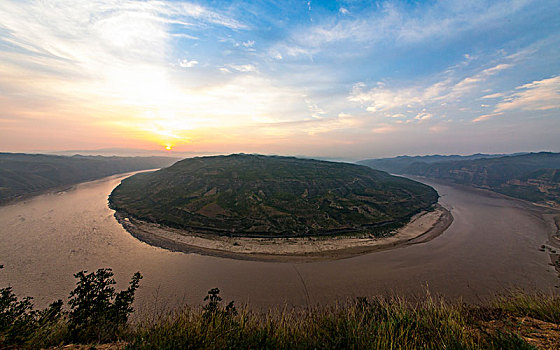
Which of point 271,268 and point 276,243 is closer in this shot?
point 271,268

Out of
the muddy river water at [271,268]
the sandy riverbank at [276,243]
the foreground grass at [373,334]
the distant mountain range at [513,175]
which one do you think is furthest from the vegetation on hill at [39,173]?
the distant mountain range at [513,175]

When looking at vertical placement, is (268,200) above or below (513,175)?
below

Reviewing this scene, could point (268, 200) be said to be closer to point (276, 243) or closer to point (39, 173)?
point (276, 243)

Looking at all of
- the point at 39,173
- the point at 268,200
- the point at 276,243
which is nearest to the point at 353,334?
the point at 276,243

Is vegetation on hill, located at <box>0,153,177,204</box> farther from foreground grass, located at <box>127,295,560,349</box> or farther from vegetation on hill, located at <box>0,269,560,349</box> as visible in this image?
foreground grass, located at <box>127,295,560,349</box>

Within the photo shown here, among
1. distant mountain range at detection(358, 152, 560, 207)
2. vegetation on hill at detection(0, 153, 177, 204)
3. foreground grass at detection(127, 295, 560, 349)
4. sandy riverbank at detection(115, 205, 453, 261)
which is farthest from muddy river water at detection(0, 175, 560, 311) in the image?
vegetation on hill at detection(0, 153, 177, 204)

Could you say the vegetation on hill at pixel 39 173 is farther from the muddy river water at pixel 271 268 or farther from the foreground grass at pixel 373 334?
the foreground grass at pixel 373 334
